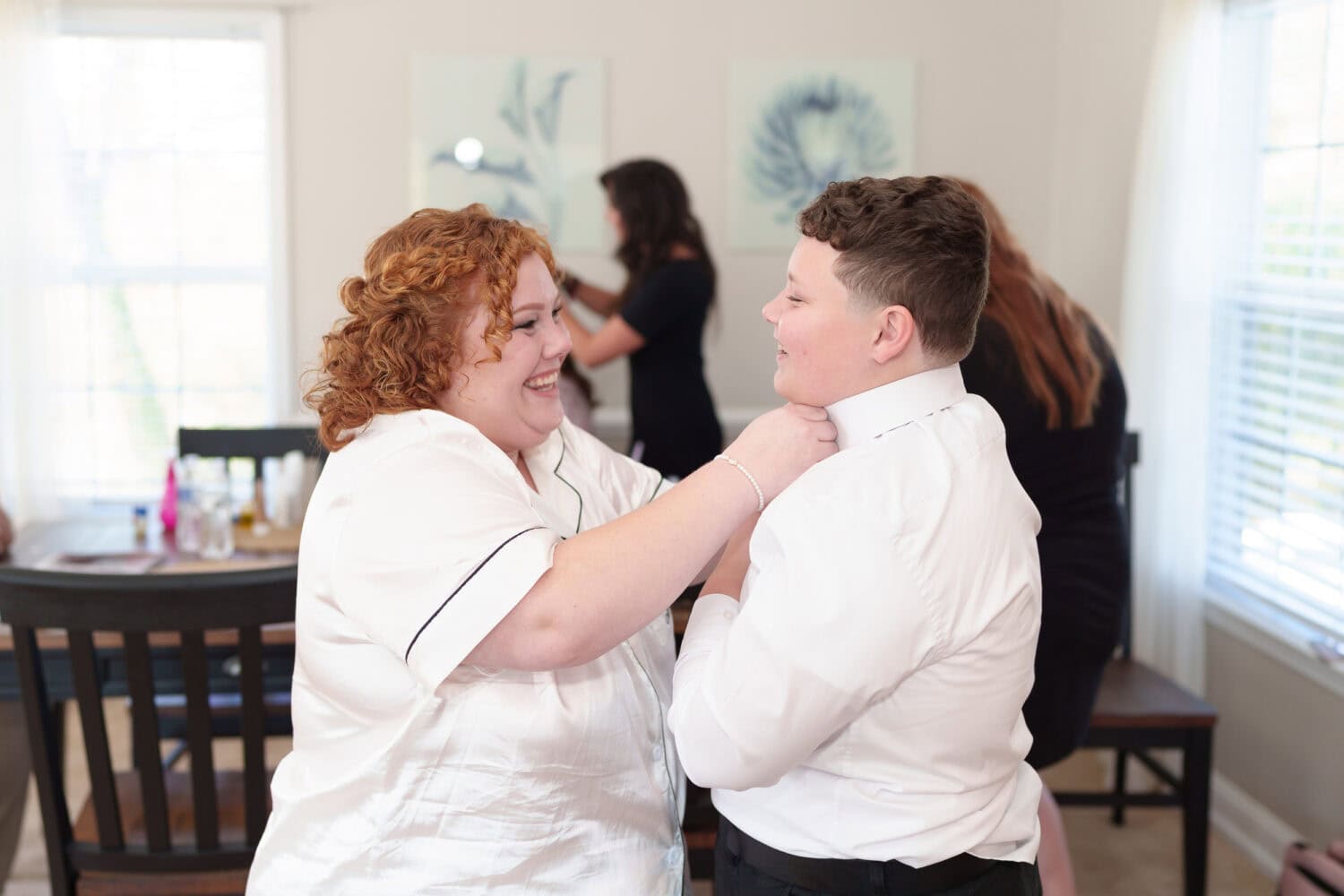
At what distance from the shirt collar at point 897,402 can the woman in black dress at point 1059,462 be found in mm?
811

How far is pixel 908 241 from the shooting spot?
1161 mm

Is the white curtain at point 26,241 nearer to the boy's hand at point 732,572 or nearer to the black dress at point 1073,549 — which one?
the black dress at point 1073,549

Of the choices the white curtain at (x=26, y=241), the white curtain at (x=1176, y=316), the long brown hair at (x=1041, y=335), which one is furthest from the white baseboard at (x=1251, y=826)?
the white curtain at (x=26, y=241)

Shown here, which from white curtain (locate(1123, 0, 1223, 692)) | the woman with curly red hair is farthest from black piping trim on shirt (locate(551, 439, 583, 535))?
white curtain (locate(1123, 0, 1223, 692))

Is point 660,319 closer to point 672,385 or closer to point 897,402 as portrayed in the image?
point 672,385

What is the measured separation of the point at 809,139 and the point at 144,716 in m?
3.23

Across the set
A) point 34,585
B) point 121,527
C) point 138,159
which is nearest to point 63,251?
point 138,159

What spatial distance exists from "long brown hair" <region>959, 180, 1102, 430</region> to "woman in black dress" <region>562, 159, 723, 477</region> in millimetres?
1505

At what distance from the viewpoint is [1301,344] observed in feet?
9.92

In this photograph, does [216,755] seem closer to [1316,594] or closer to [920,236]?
[1316,594]

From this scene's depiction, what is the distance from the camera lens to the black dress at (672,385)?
11.7ft

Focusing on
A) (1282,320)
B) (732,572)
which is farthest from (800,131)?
(732,572)

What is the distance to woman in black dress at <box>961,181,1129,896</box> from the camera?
205 centimetres

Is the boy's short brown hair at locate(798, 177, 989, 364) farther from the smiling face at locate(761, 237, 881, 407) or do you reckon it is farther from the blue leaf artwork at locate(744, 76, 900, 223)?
the blue leaf artwork at locate(744, 76, 900, 223)
